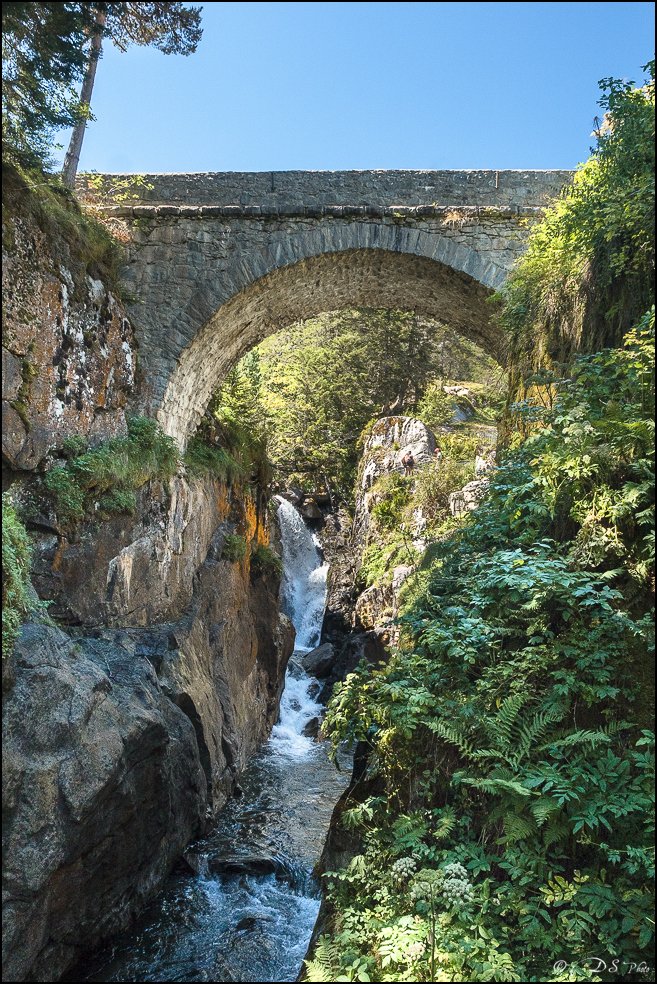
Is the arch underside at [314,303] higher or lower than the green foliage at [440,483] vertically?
higher

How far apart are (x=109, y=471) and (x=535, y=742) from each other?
5.20 metres

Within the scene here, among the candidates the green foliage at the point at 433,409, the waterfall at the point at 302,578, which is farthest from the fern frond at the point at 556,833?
the green foliage at the point at 433,409

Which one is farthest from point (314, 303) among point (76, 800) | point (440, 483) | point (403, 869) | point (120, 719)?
point (403, 869)

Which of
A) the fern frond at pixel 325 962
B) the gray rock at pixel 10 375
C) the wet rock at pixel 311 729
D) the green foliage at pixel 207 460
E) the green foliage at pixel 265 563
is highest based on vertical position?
the green foliage at pixel 207 460

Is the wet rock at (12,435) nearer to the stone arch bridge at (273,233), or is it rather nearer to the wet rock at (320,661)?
the stone arch bridge at (273,233)

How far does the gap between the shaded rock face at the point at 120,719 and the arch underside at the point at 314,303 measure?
1.48m

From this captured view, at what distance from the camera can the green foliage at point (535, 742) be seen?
3004 mm

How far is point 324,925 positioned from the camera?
373 cm

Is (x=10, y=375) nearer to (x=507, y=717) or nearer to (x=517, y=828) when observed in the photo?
(x=507, y=717)

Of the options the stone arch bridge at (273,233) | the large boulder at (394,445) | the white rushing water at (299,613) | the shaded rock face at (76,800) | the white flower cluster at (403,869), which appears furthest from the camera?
the large boulder at (394,445)

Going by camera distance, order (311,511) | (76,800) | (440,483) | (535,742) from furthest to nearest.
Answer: (311,511) < (440,483) < (76,800) < (535,742)

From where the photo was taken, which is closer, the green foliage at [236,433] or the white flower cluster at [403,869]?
the white flower cluster at [403,869]

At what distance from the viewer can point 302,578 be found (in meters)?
16.2

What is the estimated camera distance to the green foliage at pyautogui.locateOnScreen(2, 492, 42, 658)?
438 cm
